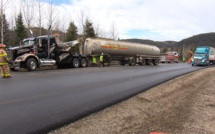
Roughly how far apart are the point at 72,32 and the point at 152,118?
128 feet

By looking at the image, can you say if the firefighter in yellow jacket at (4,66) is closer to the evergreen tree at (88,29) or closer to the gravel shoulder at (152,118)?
the gravel shoulder at (152,118)

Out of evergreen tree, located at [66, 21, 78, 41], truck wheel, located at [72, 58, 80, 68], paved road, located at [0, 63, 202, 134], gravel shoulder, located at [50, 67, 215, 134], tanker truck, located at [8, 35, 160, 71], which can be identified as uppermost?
evergreen tree, located at [66, 21, 78, 41]

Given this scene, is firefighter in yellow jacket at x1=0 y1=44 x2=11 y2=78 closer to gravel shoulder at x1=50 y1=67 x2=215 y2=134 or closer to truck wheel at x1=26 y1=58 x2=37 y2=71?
truck wheel at x1=26 y1=58 x2=37 y2=71

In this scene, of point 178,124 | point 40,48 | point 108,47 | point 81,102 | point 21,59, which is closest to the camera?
point 178,124

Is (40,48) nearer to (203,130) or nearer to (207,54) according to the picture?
(203,130)

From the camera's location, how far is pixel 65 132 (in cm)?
480

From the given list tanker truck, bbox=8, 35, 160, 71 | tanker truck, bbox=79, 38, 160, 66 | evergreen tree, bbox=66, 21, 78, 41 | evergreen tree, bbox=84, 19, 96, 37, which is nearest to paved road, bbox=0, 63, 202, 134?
tanker truck, bbox=8, 35, 160, 71

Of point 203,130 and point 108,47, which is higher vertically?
point 108,47

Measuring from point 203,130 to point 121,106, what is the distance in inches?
105

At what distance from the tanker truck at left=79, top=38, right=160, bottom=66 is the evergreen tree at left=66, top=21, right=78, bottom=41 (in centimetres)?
1475

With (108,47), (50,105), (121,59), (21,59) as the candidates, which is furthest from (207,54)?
(50,105)

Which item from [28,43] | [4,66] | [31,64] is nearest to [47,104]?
[4,66]

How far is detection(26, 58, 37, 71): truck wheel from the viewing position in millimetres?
17406

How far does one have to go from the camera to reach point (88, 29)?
144ft
